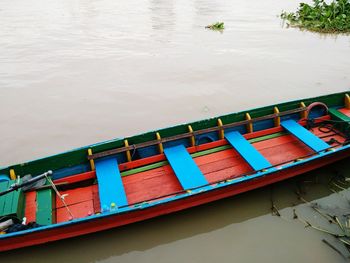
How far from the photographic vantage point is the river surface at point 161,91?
4781 mm

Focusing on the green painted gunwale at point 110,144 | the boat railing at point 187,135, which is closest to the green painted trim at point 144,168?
the boat railing at point 187,135

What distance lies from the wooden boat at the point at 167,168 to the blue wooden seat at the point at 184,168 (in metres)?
0.02

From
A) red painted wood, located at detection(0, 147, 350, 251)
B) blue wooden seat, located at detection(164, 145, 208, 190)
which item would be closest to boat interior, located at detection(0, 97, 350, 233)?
blue wooden seat, located at detection(164, 145, 208, 190)

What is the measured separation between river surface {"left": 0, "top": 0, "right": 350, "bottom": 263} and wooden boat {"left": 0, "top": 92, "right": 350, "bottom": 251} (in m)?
0.48

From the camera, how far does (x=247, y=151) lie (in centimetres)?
595

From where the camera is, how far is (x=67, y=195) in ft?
17.2

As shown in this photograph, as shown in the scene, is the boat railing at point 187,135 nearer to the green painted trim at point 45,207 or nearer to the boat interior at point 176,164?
the boat interior at point 176,164

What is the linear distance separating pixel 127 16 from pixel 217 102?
1781cm

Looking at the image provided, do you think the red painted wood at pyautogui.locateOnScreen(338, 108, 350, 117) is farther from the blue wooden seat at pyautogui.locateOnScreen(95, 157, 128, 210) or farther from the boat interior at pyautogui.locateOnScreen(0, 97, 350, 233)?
the blue wooden seat at pyautogui.locateOnScreen(95, 157, 128, 210)

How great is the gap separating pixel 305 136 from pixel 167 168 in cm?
301

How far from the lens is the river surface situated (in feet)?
15.7

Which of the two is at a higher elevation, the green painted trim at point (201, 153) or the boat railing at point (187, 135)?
the boat railing at point (187, 135)

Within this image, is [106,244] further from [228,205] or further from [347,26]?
[347,26]

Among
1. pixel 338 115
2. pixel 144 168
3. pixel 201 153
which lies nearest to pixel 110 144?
pixel 144 168
